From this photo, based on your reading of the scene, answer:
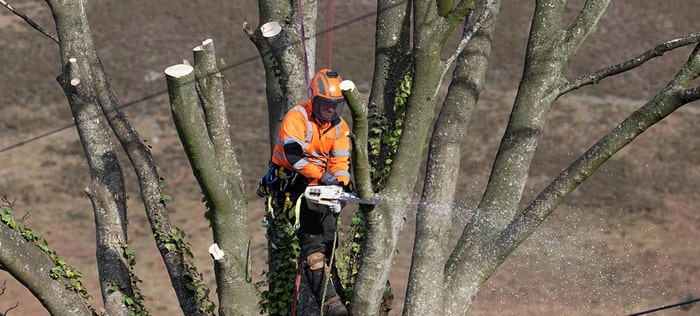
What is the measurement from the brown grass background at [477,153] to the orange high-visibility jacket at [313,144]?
10.5ft

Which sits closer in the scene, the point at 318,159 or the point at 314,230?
the point at 318,159

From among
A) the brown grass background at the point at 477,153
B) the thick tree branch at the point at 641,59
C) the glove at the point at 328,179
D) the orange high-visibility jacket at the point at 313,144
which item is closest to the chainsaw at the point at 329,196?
the glove at the point at 328,179

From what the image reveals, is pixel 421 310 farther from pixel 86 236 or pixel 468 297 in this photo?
pixel 86 236

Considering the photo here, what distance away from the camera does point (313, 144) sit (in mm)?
7004

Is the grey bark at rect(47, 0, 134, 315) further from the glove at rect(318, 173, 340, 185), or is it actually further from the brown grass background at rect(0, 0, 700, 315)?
the brown grass background at rect(0, 0, 700, 315)

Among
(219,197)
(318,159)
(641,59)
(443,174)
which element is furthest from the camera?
(443,174)

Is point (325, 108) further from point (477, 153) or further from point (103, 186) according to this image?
point (477, 153)

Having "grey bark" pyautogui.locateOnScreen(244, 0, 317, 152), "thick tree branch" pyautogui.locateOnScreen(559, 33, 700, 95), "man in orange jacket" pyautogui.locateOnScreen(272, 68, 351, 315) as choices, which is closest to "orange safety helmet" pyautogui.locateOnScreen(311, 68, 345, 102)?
"man in orange jacket" pyautogui.locateOnScreen(272, 68, 351, 315)

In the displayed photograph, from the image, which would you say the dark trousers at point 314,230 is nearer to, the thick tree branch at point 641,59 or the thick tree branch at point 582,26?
the thick tree branch at point 641,59

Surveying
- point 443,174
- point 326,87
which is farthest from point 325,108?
point 443,174

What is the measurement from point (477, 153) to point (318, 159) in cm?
1362

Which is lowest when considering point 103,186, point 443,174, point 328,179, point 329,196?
point 329,196

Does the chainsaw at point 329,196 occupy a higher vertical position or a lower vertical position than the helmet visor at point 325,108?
lower

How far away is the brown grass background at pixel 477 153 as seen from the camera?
15148 millimetres
